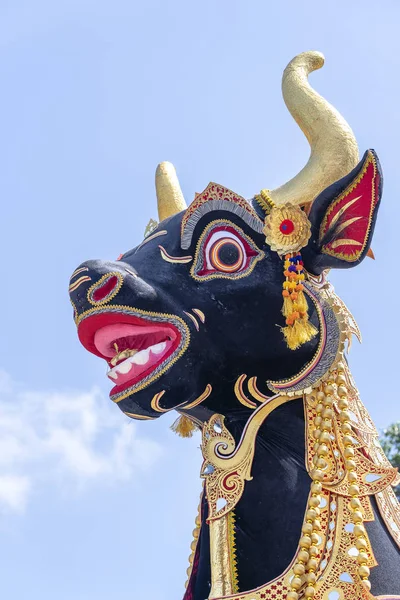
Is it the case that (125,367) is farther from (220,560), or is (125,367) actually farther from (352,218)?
(352,218)

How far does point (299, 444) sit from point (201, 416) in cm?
53

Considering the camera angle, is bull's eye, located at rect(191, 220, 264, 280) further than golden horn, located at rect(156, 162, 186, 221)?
No

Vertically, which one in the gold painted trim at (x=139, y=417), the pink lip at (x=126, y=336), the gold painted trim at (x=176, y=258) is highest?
the gold painted trim at (x=176, y=258)

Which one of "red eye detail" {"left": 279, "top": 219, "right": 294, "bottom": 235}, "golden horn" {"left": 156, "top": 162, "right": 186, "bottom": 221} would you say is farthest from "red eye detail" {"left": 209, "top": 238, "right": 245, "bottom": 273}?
"golden horn" {"left": 156, "top": 162, "right": 186, "bottom": 221}

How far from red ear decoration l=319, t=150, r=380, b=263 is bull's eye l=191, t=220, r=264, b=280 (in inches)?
14.3

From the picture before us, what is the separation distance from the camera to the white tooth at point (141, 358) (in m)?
4.60

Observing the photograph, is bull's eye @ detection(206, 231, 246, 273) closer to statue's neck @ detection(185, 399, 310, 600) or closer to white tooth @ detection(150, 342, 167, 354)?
white tooth @ detection(150, 342, 167, 354)

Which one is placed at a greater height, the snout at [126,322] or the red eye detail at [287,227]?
the red eye detail at [287,227]

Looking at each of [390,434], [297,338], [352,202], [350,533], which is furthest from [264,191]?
[390,434]

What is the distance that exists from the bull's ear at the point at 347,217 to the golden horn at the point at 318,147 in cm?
16

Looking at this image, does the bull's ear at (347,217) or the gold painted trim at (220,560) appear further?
the bull's ear at (347,217)

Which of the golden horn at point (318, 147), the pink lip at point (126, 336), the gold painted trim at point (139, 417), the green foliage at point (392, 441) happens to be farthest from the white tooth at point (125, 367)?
the green foliage at point (392, 441)

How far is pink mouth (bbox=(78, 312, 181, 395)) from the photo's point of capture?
15.0 feet

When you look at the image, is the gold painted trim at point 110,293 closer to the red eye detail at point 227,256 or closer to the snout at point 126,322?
the snout at point 126,322
